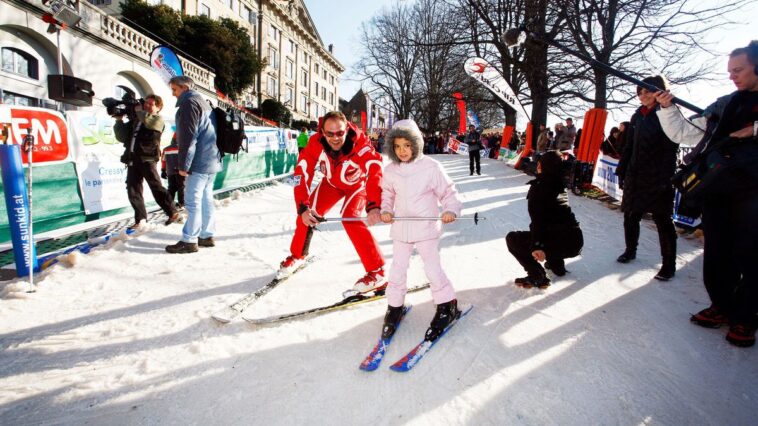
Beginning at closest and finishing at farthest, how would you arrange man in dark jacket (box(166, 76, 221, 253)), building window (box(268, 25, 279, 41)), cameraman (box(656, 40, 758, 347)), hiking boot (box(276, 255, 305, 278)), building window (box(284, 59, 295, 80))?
cameraman (box(656, 40, 758, 347)) → hiking boot (box(276, 255, 305, 278)) → man in dark jacket (box(166, 76, 221, 253)) → building window (box(268, 25, 279, 41)) → building window (box(284, 59, 295, 80))

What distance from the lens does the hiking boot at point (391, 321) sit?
8.48 feet

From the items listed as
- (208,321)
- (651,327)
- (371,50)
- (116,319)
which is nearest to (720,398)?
(651,327)

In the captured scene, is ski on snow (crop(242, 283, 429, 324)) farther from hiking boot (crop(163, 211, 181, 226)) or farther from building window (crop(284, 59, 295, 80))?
building window (crop(284, 59, 295, 80))

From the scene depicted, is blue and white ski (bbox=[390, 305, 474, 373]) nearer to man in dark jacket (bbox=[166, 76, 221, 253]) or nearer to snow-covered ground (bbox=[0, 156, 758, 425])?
snow-covered ground (bbox=[0, 156, 758, 425])

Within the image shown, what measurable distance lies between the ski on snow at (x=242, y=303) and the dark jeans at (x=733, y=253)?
→ 140 inches

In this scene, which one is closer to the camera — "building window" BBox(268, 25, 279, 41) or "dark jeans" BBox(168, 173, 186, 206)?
"dark jeans" BBox(168, 173, 186, 206)

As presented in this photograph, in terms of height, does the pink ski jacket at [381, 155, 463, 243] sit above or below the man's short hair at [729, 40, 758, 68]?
below

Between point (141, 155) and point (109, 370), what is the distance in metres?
3.57

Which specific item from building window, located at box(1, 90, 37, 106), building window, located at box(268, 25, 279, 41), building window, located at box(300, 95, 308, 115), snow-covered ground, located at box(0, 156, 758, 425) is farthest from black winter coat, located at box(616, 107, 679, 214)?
building window, located at box(300, 95, 308, 115)

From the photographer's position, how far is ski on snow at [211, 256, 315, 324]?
277cm

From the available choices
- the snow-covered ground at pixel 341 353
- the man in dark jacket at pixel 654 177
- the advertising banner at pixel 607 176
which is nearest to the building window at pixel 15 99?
the snow-covered ground at pixel 341 353

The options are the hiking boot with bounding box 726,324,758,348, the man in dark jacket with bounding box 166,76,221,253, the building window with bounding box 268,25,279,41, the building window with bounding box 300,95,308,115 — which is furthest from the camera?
the building window with bounding box 300,95,308,115

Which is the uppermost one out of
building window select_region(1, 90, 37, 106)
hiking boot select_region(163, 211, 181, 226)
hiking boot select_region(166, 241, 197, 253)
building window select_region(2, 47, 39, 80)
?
building window select_region(2, 47, 39, 80)

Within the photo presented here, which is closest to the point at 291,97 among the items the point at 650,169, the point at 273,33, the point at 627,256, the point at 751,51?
the point at 273,33
